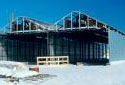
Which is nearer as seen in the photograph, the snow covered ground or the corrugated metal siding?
the snow covered ground

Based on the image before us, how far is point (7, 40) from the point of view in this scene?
161 feet

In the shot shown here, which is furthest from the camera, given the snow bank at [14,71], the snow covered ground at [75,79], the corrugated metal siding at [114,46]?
the corrugated metal siding at [114,46]

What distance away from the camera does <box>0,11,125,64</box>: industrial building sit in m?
43.2

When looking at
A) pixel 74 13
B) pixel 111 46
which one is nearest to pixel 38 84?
pixel 111 46

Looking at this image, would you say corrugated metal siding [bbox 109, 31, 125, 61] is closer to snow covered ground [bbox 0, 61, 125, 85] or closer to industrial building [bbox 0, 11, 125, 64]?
industrial building [bbox 0, 11, 125, 64]

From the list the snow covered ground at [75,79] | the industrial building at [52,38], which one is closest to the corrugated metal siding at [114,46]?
the industrial building at [52,38]

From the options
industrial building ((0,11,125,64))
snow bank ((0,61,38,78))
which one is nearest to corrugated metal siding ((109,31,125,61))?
industrial building ((0,11,125,64))

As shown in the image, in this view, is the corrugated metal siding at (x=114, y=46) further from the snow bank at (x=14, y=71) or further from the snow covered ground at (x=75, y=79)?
the snow bank at (x=14, y=71)

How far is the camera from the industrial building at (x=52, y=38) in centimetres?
4325

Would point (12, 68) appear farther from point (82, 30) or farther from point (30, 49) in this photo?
point (30, 49)

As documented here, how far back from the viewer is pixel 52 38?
45406 mm

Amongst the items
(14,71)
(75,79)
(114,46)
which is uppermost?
(114,46)

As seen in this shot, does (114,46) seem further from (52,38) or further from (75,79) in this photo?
(75,79)

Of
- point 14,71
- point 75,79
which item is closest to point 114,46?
point 14,71
